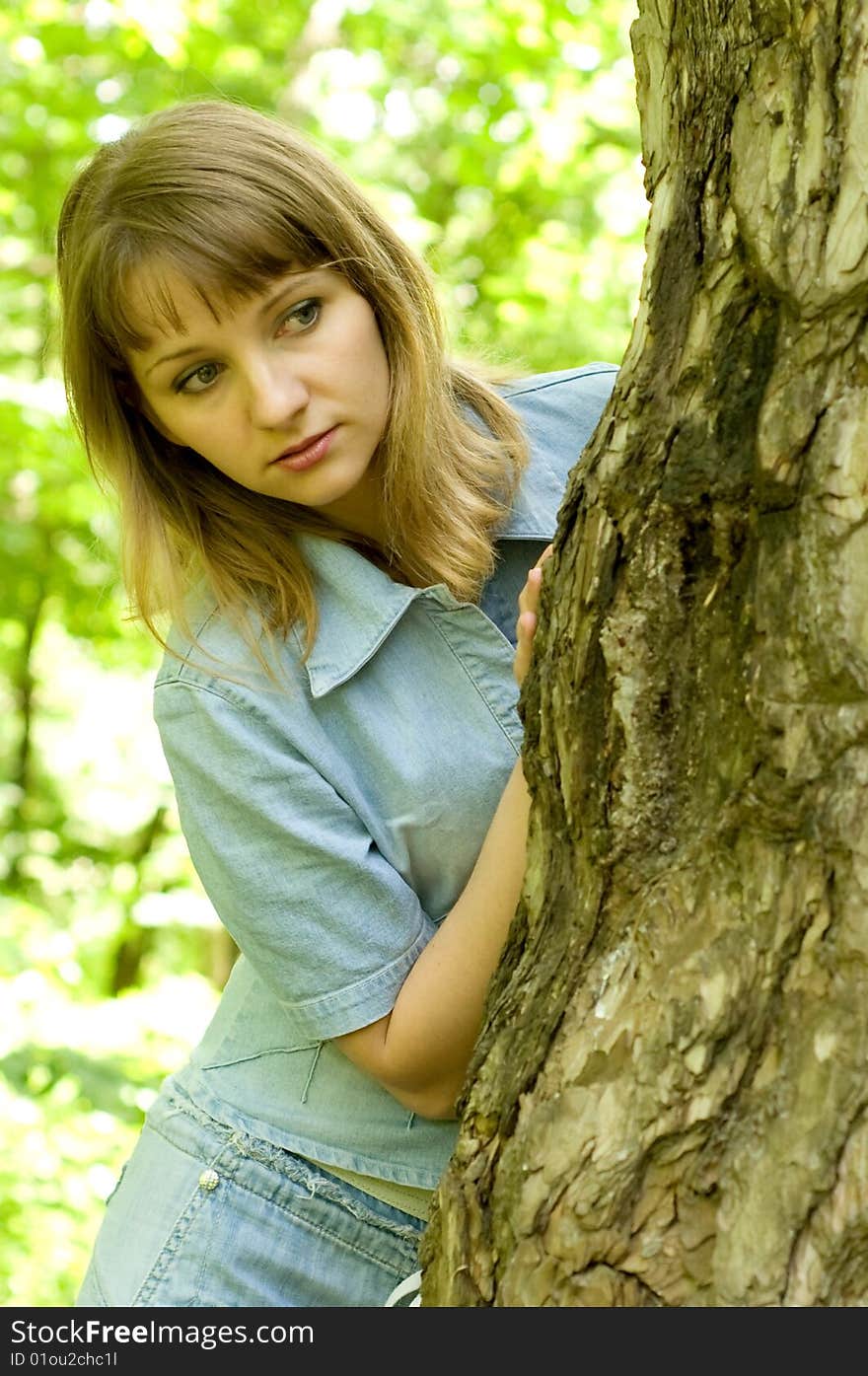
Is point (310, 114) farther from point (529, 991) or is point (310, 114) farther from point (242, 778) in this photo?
point (529, 991)

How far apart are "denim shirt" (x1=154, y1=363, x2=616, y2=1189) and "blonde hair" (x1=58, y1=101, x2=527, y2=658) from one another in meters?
0.06

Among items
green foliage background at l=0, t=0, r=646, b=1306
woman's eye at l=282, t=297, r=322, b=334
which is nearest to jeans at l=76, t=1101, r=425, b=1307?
woman's eye at l=282, t=297, r=322, b=334

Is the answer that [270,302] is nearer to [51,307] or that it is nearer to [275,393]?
[275,393]

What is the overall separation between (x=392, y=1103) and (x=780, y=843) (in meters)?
0.92

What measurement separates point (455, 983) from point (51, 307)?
271cm

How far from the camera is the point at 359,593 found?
1.82 metres

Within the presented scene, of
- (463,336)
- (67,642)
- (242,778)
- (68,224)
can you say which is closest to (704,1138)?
(242,778)

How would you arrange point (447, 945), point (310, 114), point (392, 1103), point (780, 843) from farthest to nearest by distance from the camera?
point (310, 114) → point (392, 1103) → point (447, 945) → point (780, 843)

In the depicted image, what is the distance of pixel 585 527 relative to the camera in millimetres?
1210

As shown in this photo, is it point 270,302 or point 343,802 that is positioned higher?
point 270,302

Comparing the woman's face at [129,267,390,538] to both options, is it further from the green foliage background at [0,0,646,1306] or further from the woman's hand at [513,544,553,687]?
the green foliage background at [0,0,646,1306]

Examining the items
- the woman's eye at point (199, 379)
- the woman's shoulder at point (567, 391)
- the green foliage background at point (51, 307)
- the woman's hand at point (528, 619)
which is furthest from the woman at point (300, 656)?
the green foliage background at point (51, 307)

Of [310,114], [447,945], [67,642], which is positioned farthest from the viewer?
[67,642]

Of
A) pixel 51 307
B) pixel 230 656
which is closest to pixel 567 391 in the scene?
pixel 230 656
